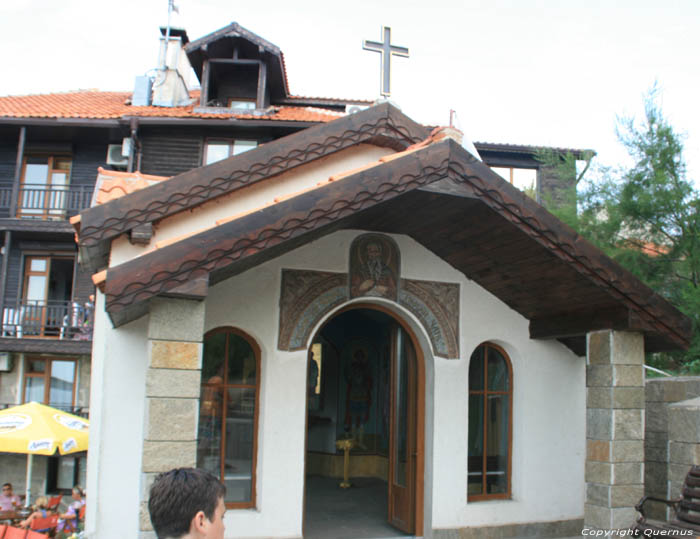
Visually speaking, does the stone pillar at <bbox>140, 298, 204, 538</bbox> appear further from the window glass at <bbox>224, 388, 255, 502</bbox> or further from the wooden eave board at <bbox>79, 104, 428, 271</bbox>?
the window glass at <bbox>224, 388, 255, 502</bbox>

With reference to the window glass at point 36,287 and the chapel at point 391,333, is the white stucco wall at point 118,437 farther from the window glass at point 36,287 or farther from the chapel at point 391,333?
the window glass at point 36,287

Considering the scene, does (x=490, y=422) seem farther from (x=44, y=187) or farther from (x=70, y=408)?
(x=44, y=187)

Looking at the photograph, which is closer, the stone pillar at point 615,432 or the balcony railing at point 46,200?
the stone pillar at point 615,432

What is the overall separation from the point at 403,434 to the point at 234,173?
4.27 m

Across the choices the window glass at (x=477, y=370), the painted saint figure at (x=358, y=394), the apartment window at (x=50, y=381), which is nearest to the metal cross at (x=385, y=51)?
the window glass at (x=477, y=370)

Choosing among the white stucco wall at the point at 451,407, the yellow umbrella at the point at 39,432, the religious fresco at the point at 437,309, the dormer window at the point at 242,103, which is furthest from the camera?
the dormer window at the point at 242,103

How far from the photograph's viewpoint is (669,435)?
8.51 metres

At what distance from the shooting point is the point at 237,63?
18.8 m

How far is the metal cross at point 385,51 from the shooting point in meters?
8.44

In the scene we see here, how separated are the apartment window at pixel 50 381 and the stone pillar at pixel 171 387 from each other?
14370mm

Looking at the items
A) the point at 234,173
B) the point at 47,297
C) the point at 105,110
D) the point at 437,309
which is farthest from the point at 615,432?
the point at 105,110

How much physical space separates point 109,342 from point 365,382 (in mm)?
8288

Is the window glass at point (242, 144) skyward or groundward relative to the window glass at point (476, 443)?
skyward

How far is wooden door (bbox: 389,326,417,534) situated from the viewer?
8.99 meters
